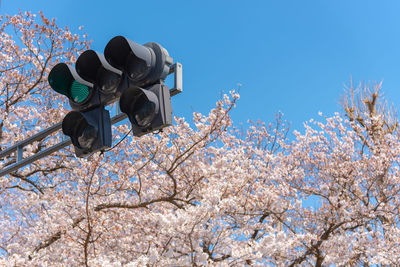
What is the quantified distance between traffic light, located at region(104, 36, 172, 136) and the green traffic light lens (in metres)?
0.46

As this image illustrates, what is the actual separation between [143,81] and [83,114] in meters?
0.71

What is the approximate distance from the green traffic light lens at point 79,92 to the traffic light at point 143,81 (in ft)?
1.50

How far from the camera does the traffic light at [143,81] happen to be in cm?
277

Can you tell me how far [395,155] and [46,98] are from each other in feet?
33.3

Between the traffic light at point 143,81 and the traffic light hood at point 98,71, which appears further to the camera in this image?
the traffic light hood at point 98,71

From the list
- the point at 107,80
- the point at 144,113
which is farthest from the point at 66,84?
the point at 144,113

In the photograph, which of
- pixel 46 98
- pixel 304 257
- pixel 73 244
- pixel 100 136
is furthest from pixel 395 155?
pixel 100 136

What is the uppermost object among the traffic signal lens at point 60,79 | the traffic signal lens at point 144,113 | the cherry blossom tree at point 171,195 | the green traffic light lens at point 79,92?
the cherry blossom tree at point 171,195

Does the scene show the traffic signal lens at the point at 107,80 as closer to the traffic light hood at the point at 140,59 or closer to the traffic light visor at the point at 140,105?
the traffic light hood at the point at 140,59

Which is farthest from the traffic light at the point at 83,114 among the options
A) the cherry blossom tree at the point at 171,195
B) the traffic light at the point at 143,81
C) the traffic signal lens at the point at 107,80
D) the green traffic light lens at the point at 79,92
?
the cherry blossom tree at the point at 171,195

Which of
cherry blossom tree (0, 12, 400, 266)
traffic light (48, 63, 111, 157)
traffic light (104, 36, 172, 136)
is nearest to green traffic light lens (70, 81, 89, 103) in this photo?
traffic light (48, 63, 111, 157)

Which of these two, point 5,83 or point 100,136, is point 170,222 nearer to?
point 100,136

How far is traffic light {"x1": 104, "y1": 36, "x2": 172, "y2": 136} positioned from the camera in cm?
277

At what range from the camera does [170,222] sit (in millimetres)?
7207
